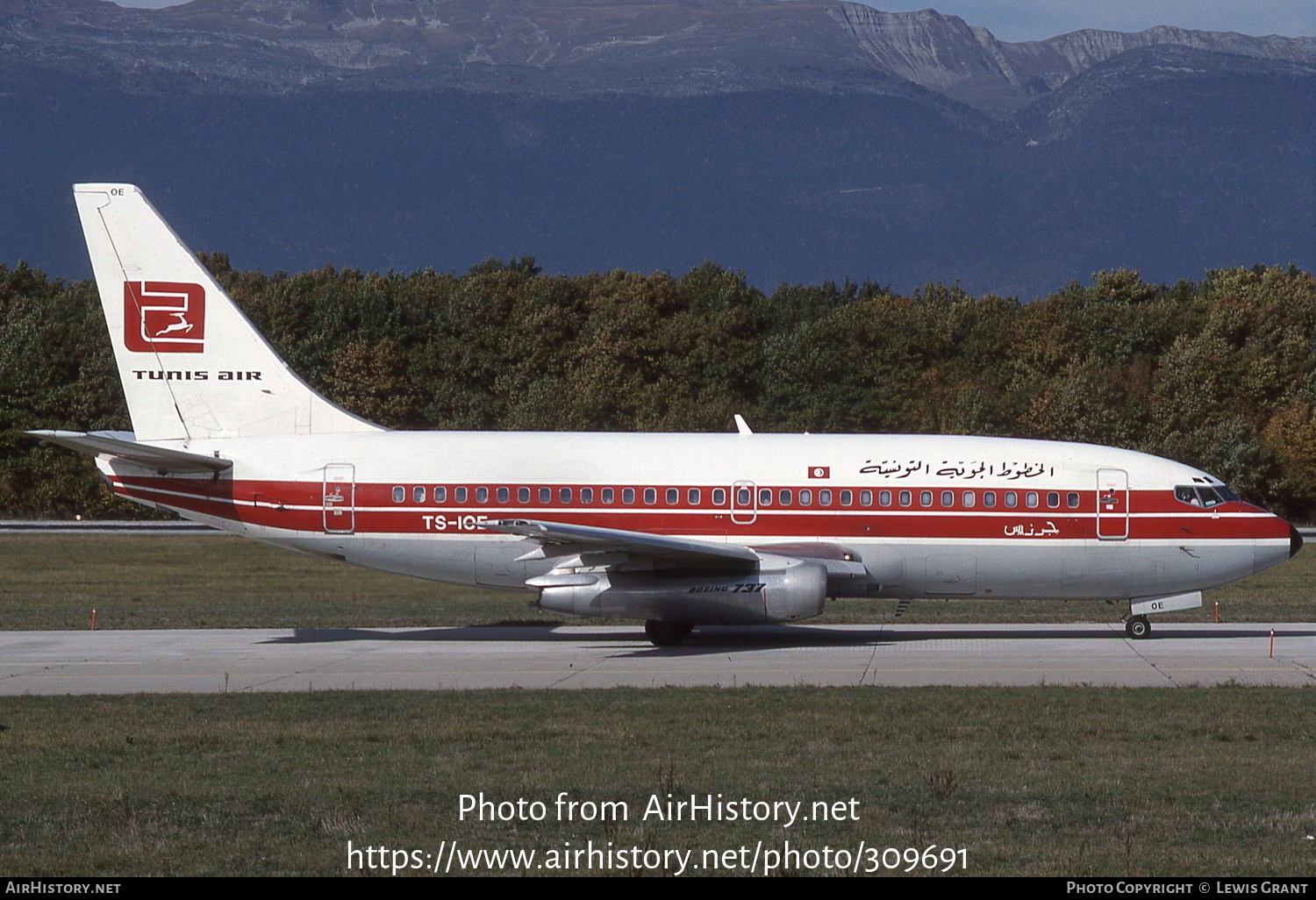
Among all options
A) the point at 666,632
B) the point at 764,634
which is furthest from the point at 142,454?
the point at 764,634

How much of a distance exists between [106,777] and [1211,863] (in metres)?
10.0

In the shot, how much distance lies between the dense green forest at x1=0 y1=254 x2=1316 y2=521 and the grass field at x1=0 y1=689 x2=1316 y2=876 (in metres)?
50.1

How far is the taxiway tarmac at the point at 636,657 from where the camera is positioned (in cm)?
2172

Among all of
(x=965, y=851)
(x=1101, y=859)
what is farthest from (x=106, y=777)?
(x=1101, y=859)

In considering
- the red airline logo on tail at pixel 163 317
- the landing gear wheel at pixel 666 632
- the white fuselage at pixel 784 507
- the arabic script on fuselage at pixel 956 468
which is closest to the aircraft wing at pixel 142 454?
the white fuselage at pixel 784 507

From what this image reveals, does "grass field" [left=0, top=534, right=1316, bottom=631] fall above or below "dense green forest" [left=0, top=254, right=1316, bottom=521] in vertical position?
below

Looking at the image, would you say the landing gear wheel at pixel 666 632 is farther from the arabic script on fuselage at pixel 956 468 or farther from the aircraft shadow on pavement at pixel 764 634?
the arabic script on fuselage at pixel 956 468

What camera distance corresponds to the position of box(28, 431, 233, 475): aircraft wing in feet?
82.9

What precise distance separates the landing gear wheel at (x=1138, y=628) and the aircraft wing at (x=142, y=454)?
1699 centimetres

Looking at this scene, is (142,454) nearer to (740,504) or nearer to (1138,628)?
(740,504)

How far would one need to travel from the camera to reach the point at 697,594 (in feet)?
83.7

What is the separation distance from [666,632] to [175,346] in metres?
10.9

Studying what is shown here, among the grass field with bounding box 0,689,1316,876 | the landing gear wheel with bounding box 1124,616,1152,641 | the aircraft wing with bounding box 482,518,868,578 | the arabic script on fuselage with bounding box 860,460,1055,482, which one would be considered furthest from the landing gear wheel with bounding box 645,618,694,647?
the landing gear wheel with bounding box 1124,616,1152,641

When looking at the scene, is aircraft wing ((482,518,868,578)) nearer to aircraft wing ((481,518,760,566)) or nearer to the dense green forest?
aircraft wing ((481,518,760,566))
